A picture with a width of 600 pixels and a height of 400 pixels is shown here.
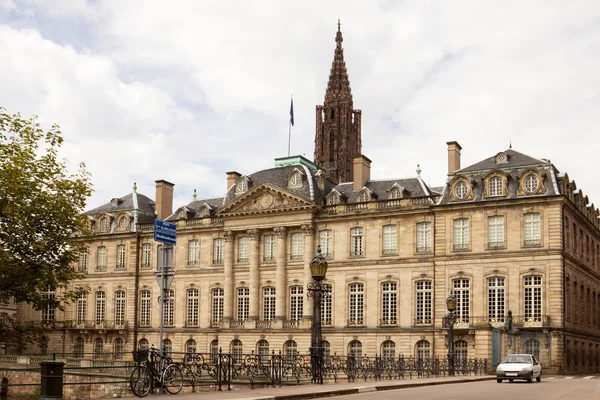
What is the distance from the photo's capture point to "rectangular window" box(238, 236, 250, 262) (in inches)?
2427

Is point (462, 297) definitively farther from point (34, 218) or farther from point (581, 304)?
point (34, 218)

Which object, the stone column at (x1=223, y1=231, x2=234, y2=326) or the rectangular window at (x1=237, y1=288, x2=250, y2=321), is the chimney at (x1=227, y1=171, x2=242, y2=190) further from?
the rectangular window at (x1=237, y1=288, x2=250, y2=321)

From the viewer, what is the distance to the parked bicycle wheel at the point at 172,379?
21703 mm

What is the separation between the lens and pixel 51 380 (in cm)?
1747

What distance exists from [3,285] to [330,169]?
235 feet

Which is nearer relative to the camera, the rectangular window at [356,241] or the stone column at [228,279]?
the rectangular window at [356,241]

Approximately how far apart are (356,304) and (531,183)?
14.5 m

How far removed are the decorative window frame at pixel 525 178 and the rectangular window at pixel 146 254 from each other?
3023cm

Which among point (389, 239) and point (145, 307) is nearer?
point (389, 239)

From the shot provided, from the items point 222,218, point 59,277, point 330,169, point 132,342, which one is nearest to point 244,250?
point 222,218

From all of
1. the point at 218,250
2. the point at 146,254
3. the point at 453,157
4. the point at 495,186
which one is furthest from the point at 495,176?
the point at 146,254

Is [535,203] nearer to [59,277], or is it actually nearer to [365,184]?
[365,184]

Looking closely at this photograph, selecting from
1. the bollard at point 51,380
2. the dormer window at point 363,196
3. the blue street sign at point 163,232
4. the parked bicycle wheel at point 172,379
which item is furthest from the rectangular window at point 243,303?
the bollard at point 51,380

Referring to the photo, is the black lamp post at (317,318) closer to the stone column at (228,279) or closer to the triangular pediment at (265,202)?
the triangular pediment at (265,202)
